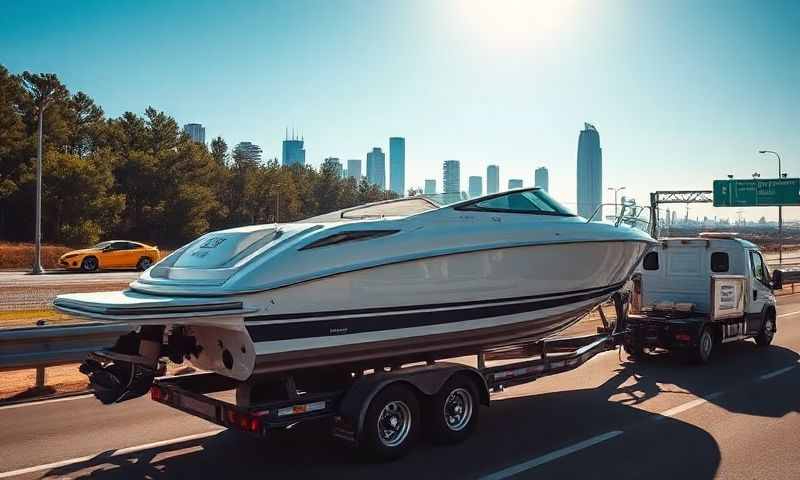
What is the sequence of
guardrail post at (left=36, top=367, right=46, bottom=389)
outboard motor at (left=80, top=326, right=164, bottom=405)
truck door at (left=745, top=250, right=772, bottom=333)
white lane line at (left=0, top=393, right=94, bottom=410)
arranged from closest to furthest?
1. outboard motor at (left=80, top=326, right=164, bottom=405)
2. white lane line at (left=0, top=393, right=94, bottom=410)
3. guardrail post at (left=36, top=367, right=46, bottom=389)
4. truck door at (left=745, top=250, right=772, bottom=333)

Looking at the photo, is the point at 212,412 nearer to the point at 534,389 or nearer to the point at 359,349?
the point at 359,349

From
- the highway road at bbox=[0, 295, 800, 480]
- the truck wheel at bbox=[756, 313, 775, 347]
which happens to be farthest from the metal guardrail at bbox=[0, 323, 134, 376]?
the truck wheel at bbox=[756, 313, 775, 347]

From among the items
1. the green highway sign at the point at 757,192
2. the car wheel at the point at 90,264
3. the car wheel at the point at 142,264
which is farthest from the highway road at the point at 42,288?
the green highway sign at the point at 757,192

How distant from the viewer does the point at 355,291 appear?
20.7ft

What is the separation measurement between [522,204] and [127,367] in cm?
463

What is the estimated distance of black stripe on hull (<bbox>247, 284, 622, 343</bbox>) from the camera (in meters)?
5.86

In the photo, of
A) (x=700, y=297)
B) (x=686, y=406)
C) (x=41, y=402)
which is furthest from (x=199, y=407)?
(x=700, y=297)

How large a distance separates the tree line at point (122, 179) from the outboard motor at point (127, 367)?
35099 millimetres

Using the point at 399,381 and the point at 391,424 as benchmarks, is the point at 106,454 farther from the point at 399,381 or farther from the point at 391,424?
the point at 399,381

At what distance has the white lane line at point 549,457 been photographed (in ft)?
19.2

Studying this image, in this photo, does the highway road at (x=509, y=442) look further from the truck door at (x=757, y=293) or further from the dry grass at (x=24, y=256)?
the dry grass at (x=24, y=256)

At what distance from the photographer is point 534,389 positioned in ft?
31.6

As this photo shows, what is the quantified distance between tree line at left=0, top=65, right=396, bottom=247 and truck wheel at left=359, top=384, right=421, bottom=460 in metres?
36.7

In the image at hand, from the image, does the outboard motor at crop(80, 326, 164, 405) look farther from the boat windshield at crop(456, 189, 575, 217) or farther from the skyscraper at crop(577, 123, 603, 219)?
the skyscraper at crop(577, 123, 603, 219)
